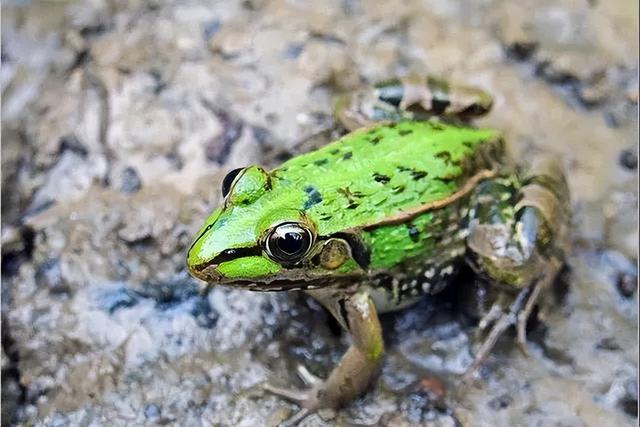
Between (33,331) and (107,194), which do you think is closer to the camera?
(33,331)

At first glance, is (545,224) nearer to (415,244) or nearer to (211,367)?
(415,244)

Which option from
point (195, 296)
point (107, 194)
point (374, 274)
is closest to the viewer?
point (374, 274)

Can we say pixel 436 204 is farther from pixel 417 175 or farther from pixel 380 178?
pixel 380 178

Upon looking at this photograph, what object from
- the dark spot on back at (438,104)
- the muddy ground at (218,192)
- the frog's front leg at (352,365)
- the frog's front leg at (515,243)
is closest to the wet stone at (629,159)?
the muddy ground at (218,192)

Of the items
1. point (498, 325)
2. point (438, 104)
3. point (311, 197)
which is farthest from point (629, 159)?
point (311, 197)

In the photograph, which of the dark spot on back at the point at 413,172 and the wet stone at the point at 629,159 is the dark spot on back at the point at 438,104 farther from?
the wet stone at the point at 629,159

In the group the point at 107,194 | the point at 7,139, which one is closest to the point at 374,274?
the point at 107,194

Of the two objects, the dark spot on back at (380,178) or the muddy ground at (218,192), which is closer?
the dark spot on back at (380,178)
